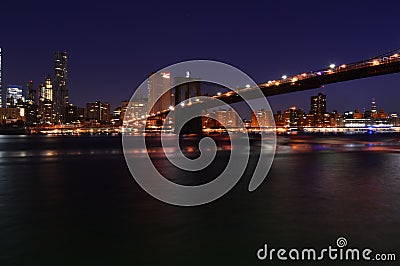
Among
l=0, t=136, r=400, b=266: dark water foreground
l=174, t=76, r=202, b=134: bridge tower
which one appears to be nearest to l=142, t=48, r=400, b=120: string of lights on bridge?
l=174, t=76, r=202, b=134: bridge tower

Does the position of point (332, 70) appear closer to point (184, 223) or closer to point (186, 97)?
point (186, 97)

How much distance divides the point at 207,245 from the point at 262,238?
112 cm

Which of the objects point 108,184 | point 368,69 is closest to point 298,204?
point 108,184

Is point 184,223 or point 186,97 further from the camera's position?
point 186,97

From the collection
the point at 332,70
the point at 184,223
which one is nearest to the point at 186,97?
the point at 332,70

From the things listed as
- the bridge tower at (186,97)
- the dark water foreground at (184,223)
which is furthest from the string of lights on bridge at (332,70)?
A: the dark water foreground at (184,223)

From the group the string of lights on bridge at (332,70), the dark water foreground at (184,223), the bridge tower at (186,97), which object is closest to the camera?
the dark water foreground at (184,223)

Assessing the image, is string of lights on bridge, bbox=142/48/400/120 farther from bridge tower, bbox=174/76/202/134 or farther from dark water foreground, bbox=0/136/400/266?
dark water foreground, bbox=0/136/400/266

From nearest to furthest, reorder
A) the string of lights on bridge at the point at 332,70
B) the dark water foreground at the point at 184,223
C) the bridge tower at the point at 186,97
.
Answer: the dark water foreground at the point at 184,223, the string of lights on bridge at the point at 332,70, the bridge tower at the point at 186,97

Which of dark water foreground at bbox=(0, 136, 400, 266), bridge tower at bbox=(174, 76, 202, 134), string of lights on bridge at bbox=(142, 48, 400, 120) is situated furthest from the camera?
bridge tower at bbox=(174, 76, 202, 134)

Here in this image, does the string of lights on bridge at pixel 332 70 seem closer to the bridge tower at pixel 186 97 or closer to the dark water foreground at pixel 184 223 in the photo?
the bridge tower at pixel 186 97

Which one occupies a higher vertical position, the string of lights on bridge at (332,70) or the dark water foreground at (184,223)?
the string of lights on bridge at (332,70)

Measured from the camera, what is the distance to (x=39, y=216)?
853 cm

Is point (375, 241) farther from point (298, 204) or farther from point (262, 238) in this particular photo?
point (298, 204)
